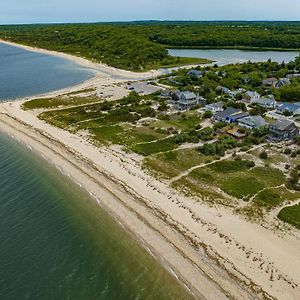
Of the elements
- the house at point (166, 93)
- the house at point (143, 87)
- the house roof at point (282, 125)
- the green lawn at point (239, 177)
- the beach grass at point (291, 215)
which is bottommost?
the house at point (143, 87)

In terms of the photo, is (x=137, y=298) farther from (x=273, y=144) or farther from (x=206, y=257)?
(x=273, y=144)

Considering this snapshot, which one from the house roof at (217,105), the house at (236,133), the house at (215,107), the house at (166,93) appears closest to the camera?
the house at (236,133)

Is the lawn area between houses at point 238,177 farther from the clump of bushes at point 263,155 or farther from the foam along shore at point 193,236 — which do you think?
the foam along shore at point 193,236

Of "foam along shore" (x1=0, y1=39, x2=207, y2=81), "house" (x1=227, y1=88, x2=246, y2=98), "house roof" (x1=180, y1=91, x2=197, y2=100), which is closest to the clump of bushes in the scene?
"house roof" (x1=180, y1=91, x2=197, y2=100)

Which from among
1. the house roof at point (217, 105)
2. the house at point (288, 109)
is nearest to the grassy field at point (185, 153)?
the house roof at point (217, 105)

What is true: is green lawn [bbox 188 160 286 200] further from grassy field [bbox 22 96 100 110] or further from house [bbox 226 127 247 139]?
grassy field [bbox 22 96 100 110]

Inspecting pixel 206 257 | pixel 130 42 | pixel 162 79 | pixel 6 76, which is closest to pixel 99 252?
pixel 206 257
